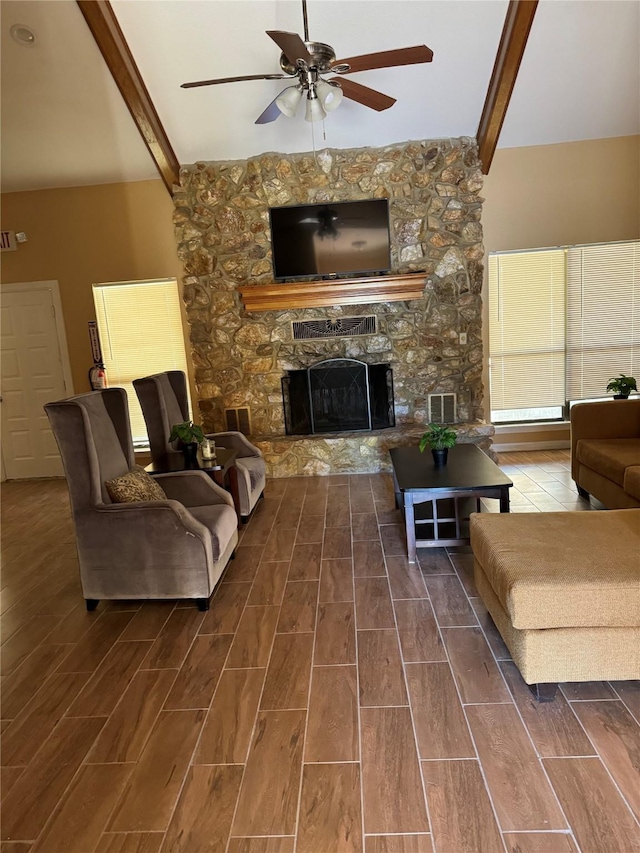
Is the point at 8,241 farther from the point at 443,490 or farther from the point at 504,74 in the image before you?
the point at 443,490

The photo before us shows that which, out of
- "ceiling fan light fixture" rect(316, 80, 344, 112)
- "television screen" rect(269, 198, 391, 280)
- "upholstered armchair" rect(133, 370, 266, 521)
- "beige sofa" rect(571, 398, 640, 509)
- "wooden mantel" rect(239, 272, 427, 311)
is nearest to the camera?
"ceiling fan light fixture" rect(316, 80, 344, 112)

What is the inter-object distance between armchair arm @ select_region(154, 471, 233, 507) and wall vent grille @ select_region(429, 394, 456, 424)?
294 centimetres

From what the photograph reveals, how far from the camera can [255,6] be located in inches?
154

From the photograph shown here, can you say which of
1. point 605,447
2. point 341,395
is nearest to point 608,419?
point 605,447

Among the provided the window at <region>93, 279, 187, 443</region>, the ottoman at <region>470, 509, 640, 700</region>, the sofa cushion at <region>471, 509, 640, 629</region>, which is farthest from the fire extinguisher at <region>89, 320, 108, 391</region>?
the ottoman at <region>470, 509, 640, 700</region>

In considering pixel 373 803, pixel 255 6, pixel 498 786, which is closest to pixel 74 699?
pixel 373 803

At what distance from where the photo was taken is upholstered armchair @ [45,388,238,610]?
2.88m

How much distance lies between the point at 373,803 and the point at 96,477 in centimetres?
210

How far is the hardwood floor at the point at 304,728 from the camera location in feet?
5.34

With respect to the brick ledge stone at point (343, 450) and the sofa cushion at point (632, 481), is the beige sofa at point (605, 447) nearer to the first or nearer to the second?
the sofa cushion at point (632, 481)

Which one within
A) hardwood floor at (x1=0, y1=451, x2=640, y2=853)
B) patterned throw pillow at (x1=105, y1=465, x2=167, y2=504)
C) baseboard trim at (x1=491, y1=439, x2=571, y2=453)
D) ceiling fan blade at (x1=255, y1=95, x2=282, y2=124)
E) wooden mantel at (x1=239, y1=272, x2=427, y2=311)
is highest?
ceiling fan blade at (x1=255, y1=95, x2=282, y2=124)

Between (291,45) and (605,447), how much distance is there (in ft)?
10.7

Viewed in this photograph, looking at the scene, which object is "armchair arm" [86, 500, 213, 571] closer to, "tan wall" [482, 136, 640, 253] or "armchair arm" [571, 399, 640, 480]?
"armchair arm" [571, 399, 640, 480]

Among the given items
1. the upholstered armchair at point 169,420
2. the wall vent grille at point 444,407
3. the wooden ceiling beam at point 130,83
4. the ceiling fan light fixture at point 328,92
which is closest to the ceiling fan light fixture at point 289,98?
the ceiling fan light fixture at point 328,92
